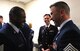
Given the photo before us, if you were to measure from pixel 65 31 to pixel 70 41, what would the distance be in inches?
5.1

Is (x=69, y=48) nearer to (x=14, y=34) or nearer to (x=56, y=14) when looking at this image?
(x=56, y=14)

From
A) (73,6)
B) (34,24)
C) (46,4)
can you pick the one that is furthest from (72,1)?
(34,24)

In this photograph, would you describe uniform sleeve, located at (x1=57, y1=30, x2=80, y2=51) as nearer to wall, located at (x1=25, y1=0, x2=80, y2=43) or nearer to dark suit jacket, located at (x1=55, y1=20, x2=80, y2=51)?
dark suit jacket, located at (x1=55, y1=20, x2=80, y2=51)

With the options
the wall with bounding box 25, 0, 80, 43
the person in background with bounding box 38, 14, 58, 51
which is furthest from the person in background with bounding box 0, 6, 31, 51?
the wall with bounding box 25, 0, 80, 43

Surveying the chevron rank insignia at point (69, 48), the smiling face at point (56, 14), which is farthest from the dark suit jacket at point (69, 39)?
Result: the smiling face at point (56, 14)

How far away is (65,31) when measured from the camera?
1.55 meters

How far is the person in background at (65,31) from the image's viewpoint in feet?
4.77

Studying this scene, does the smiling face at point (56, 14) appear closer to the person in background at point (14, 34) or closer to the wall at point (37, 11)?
the person in background at point (14, 34)

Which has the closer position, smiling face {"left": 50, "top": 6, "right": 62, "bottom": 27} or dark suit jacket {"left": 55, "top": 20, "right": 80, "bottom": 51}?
dark suit jacket {"left": 55, "top": 20, "right": 80, "bottom": 51}

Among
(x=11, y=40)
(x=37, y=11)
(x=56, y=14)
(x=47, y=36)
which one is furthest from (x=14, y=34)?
(x=37, y=11)

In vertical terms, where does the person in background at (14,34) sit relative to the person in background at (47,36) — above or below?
above

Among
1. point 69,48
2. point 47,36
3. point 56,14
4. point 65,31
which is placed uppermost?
point 56,14

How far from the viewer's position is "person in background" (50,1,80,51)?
1.46 meters

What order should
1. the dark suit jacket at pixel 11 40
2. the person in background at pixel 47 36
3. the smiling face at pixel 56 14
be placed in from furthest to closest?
the person in background at pixel 47 36, the smiling face at pixel 56 14, the dark suit jacket at pixel 11 40
